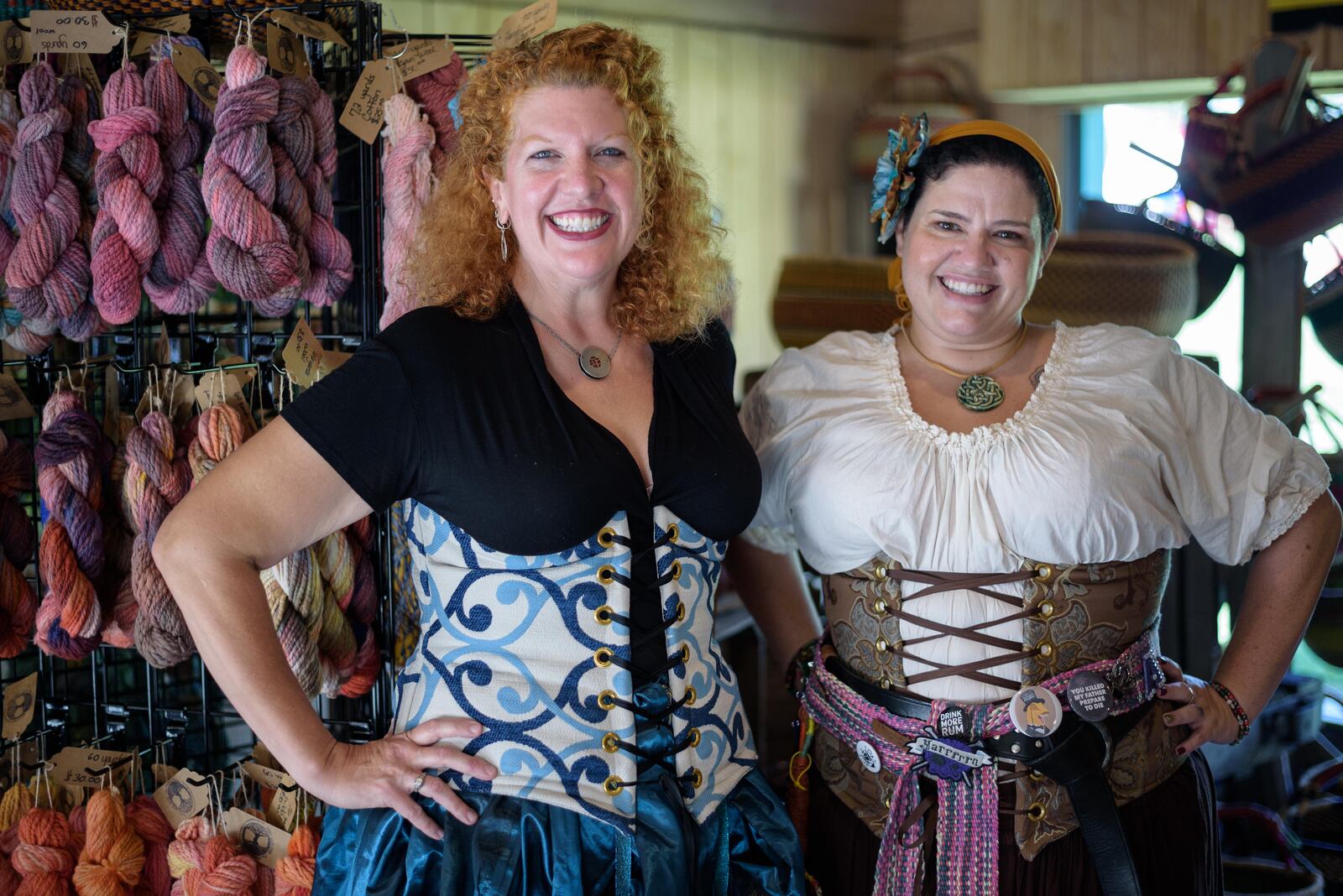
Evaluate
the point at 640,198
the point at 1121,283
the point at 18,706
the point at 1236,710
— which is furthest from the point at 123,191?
the point at 1121,283

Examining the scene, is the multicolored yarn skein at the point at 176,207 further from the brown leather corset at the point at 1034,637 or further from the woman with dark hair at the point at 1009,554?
the brown leather corset at the point at 1034,637

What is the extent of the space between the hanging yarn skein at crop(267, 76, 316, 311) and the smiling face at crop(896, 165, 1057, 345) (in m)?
0.77

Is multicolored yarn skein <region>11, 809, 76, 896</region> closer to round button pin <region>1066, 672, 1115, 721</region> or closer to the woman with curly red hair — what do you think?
the woman with curly red hair

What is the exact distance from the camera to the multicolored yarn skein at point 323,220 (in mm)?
1499

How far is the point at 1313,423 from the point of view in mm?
2227

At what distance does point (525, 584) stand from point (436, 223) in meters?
0.46

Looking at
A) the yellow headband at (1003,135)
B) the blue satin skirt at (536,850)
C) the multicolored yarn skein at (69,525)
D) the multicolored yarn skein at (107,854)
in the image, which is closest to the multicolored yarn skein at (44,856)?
the multicolored yarn skein at (107,854)

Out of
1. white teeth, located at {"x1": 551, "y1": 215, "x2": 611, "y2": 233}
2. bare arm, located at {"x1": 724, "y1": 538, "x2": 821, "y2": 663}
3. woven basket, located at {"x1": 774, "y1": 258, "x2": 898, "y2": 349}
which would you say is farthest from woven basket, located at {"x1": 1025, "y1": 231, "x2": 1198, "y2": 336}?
white teeth, located at {"x1": 551, "y1": 215, "x2": 611, "y2": 233}

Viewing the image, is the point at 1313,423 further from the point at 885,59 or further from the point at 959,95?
the point at 885,59

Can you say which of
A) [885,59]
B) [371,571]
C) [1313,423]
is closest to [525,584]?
[371,571]

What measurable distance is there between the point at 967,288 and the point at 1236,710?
2.19ft

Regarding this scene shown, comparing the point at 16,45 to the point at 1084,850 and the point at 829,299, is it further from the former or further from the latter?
the point at 1084,850

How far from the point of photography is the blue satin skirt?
4.05 ft

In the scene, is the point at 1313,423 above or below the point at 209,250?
below
